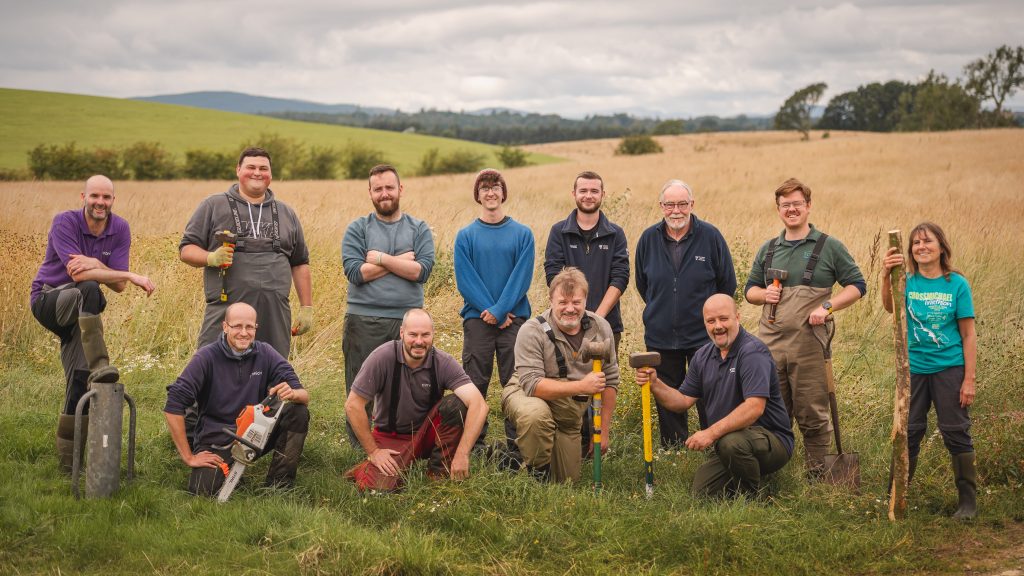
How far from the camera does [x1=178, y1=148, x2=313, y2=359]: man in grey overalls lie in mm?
6137

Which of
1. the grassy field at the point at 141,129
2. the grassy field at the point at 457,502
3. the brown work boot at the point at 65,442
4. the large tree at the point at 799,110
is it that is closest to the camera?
the grassy field at the point at 457,502

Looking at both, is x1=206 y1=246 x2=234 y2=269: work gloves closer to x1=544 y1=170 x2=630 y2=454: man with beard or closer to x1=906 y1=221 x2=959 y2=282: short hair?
x1=544 y1=170 x2=630 y2=454: man with beard

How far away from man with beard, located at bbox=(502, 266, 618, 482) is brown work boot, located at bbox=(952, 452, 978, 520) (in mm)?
2277

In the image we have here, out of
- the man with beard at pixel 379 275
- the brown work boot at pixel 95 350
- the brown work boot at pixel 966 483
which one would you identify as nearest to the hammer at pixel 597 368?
the man with beard at pixel 379 275

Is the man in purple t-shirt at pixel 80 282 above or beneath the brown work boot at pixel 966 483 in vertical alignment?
above

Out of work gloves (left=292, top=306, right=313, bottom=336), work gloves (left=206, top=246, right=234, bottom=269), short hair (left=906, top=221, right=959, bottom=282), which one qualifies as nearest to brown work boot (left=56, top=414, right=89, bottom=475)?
work gloves (left=206, top=246, right=234, bottom=269)

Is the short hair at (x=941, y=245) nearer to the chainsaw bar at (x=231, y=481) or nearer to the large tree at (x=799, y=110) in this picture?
the chainsaw bar at (x=231, y=481)

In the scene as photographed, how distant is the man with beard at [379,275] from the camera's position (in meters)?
6.49

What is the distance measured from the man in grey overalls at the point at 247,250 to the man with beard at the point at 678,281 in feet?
9.34

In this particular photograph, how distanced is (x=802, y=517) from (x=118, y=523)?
4.15 m

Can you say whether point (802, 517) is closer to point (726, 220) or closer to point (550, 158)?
point (726, 220)

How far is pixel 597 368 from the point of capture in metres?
5.65

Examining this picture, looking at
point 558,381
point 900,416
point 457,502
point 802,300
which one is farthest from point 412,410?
point 900,416

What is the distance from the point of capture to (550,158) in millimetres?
70000
